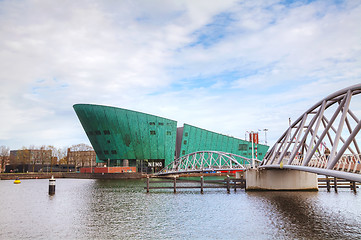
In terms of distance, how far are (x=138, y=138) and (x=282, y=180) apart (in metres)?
63.8

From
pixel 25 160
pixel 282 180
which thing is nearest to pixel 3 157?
pixel 25 160

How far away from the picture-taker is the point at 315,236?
19.1m

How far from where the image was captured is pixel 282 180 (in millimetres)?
42969

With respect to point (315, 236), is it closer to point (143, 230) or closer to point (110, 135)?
point (143, 230)

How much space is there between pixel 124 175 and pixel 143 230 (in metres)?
71.5

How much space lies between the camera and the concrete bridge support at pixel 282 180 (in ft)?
140

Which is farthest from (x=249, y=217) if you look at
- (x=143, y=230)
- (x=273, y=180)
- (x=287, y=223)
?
(x=273, y=180)

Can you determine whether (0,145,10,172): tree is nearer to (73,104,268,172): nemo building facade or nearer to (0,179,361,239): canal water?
(73,104,268,172): nemo building facade

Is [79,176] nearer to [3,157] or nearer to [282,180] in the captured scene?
[3,157]

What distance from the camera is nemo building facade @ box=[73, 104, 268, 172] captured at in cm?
9938

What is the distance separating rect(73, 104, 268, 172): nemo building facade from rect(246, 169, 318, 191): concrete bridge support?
59.8 meters

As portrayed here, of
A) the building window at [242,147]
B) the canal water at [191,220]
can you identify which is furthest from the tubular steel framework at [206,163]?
the building window at [242,147]

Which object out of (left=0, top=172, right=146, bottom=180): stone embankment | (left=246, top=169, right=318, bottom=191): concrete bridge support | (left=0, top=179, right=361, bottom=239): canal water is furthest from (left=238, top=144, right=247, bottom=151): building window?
(left=0, top=179, right=361, bottom=239): canal water

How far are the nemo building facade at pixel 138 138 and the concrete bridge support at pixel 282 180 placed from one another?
5982 centimetres
